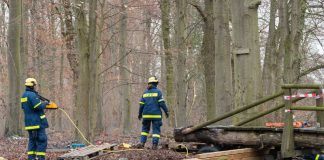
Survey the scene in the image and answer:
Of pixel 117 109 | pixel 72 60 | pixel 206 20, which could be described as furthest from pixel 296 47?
pixel 117 109

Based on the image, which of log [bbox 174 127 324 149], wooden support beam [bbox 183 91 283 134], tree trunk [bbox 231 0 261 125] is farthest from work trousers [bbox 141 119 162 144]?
tree trunk [bbox 231 0 261 125]

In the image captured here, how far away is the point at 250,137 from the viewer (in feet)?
32.4

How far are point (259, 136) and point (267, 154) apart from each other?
2.33ft

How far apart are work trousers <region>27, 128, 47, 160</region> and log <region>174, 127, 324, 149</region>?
10.6 feet

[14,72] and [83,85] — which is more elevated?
[14,72]

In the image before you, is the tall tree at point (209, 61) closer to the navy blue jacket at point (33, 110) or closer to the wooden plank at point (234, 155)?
the wooden plank at point (234, 155)

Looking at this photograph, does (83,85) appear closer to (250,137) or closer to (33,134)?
(33,134)

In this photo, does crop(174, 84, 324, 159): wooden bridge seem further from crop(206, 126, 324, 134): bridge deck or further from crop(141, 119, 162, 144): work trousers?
crop(141, 119, 162, 144): work trousers

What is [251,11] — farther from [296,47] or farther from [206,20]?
[296,47]

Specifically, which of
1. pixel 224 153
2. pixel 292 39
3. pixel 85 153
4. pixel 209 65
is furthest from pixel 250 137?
pixel 292 39

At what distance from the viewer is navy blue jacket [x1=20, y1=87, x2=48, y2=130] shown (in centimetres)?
1012

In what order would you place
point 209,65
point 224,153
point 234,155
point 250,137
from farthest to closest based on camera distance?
point 209,65 → point 250,137 → point 234,155 → point 224,153

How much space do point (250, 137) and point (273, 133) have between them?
0.58 metres

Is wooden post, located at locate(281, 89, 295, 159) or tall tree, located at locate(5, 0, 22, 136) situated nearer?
wooden post, located at locate(281, 89, 295, 159)
